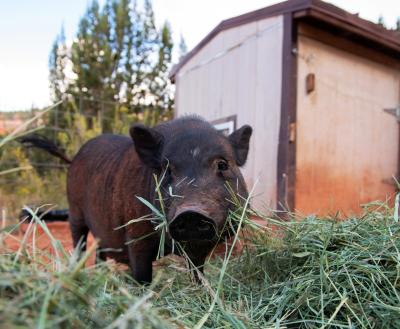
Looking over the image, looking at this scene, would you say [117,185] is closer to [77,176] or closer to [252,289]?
[77,176]

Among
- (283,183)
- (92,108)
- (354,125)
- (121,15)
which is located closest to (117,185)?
(283,183)

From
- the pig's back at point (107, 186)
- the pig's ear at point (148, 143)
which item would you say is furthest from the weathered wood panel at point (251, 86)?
the pig's ear at point (148, 143)

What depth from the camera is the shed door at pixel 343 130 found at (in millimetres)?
5832

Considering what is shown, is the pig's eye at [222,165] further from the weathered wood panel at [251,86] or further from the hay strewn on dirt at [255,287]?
the weathered wood panel at [251,86]

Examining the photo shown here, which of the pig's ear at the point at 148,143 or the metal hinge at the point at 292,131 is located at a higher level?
the metal hinge at the point at 292,131

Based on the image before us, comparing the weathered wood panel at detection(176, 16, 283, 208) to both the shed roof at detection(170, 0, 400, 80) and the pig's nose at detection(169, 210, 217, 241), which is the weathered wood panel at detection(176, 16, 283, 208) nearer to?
the shed roof at detection(170, 0, 400, 80)

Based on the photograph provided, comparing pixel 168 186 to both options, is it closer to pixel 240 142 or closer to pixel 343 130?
pixel 240 142

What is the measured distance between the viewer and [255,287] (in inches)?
79.9

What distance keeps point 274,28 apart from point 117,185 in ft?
11.9

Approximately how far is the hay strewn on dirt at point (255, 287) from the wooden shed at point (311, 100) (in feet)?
11.0

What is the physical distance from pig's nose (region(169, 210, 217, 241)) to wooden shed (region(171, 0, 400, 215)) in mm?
3540

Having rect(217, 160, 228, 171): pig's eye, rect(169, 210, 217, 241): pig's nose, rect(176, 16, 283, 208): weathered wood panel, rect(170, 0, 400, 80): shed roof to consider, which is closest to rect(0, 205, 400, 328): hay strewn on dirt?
rect(169, 210, 217, 241): pig's nose

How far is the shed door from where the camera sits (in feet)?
19.1

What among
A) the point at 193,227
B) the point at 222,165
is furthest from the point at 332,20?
the point at 193,227
